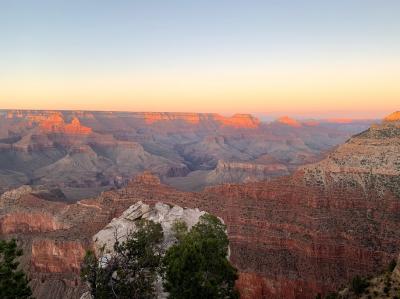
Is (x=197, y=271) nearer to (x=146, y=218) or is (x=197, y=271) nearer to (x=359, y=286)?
(x=359, y=286)

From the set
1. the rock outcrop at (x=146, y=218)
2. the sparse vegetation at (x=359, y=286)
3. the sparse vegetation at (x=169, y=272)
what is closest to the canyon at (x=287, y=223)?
the rock outcrop at (x=146, y=218)

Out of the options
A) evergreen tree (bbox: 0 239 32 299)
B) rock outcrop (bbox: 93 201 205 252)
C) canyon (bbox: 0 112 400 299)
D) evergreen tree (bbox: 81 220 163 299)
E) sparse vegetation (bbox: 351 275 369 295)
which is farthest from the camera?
rock outcrop (bbox: 93 201 205 252)

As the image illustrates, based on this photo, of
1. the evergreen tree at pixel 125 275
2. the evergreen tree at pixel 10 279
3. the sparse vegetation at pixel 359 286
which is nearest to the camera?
the evergreen tree at pixel 125 275

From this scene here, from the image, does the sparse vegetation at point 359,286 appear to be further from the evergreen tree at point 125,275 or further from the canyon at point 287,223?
the canyon at point 287,223

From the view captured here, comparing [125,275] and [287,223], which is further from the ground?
[125,275]

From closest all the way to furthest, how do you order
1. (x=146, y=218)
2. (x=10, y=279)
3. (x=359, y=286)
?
1. (x=10, y=279)
2. (x=359, y=286)
3. (x=146, y=218)

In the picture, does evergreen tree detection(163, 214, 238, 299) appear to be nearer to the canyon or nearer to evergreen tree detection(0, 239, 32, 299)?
evergreen tree detection(0, 239, 32, 299)

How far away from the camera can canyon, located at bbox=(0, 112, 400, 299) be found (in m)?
46.8

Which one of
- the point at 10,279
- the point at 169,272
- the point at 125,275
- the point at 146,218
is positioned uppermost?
the point at 169,272

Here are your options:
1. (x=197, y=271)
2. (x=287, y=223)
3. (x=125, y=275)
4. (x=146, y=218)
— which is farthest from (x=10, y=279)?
(x=287, y=223)

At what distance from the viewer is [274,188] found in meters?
60.4

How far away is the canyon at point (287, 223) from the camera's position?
46.8 meters

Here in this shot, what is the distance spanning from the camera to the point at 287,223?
5347cm

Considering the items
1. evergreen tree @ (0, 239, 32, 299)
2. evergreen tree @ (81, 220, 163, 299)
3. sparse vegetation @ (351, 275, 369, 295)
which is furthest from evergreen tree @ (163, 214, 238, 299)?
evergreen tree @ (0, 239, 32, 299)
